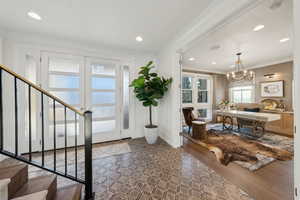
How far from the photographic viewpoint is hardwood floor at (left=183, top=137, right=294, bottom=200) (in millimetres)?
1522

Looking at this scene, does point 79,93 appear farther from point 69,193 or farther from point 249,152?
point 249,152

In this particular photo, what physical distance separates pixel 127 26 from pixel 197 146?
11.0 ft

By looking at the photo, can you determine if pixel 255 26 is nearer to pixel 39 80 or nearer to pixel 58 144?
pixel 39 80

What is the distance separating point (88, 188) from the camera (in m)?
1.43

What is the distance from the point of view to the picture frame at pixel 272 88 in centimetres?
436

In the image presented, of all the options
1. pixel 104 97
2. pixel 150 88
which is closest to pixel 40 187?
pixel 104 97

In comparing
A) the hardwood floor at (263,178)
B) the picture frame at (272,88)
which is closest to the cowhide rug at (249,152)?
the hardwood floor at (263,178)

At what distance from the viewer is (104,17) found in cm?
207

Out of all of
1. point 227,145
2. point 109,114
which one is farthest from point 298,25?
point 109,114

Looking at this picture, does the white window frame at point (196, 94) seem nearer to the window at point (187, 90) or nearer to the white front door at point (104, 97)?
the window at point (187, 90)

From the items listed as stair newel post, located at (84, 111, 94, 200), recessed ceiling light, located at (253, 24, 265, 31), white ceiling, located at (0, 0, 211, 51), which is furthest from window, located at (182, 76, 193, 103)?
stair newel post, located at (84, 111, 94, 200)

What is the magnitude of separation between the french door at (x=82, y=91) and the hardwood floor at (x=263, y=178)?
262cm

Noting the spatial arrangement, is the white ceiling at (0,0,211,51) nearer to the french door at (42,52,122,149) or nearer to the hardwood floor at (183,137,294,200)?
the french door at (42,52,122,149)

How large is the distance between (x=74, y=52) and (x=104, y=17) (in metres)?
1.47
